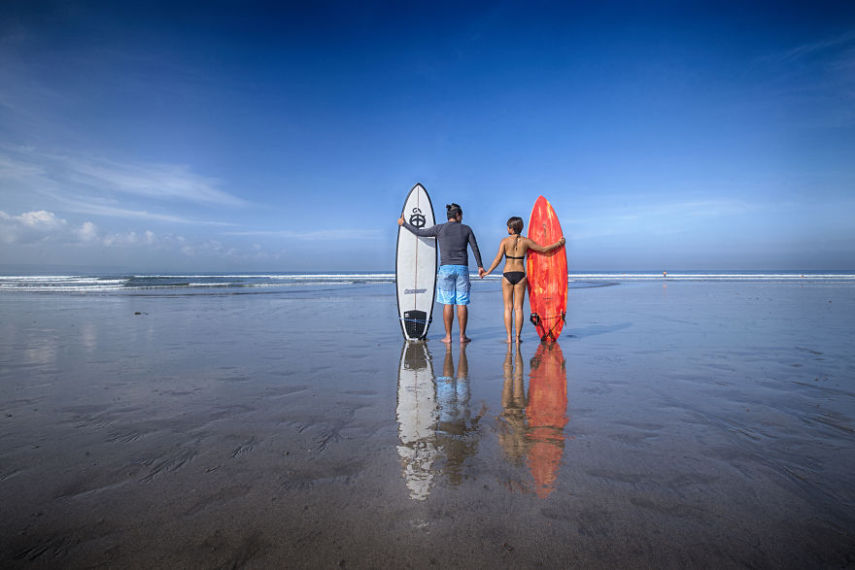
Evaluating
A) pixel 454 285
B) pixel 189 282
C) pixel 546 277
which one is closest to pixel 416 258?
pixel 454 285

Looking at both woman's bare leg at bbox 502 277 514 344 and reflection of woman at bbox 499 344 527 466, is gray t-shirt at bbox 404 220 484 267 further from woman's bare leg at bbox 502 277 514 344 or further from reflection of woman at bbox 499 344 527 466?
reflection of woman at bbox 499 344 527 466

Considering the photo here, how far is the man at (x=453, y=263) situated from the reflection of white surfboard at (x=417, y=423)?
1.60 meters

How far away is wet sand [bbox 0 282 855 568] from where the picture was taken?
1.70m

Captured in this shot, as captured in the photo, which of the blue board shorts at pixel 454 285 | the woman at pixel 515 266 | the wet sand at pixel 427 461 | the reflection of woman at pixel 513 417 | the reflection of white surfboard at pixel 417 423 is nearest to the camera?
the wet sand at pixel 427 461

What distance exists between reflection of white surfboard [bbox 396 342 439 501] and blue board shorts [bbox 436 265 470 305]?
5.42ft

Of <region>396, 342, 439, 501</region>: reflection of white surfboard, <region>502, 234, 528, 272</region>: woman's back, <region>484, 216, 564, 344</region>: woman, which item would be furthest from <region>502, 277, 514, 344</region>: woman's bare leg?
<region>396, 342, 439, 501</region>: reflection of white surfboard

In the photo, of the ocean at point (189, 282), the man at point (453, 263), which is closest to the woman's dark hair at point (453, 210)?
the man at point (453, 263)

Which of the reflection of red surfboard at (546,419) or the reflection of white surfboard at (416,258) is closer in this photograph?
the reflection of red surfboard at (546,419)

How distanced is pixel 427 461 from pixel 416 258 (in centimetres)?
549

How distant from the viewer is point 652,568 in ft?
5.17

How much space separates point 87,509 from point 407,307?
5.61 meters

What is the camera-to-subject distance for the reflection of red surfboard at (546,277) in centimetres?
684

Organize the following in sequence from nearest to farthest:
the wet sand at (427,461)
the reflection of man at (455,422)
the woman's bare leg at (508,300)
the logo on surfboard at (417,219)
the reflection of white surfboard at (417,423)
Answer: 1. the wet sand at (427,461)
2. the reflection of white surfboard at (417,423)
3. the reflection of man at (455,422)
4. the woman's bare leg at (508,300)
5. the logo on surfboard at (417,219)

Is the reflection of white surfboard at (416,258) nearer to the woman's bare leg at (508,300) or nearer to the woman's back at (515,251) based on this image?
the woman's bare leg at (508,300)
